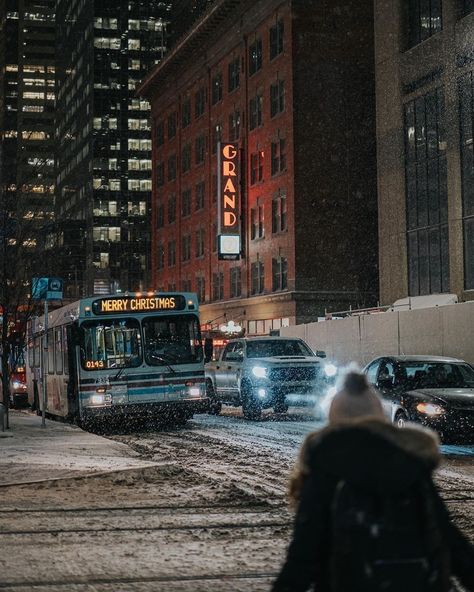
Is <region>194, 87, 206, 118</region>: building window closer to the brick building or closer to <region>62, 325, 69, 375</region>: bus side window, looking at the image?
the brick building

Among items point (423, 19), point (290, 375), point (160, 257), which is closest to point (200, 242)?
point (160, 257)

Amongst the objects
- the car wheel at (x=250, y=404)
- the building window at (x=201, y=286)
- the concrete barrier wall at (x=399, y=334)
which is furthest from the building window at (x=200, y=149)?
the car wheel at (x=250, y=404)

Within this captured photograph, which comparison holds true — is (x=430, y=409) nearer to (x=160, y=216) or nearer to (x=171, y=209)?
(x=171, y=209)

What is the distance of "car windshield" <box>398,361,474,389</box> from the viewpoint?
17406 mm

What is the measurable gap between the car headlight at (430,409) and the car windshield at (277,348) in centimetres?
1022

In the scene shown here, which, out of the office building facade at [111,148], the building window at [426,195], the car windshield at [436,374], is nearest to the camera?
the car windshield at [436,374]

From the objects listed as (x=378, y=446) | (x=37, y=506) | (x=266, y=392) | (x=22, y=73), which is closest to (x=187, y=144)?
(x=266, y=392)

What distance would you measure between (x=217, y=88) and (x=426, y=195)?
2746 cm

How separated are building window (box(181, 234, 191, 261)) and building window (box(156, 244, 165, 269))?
5.21m

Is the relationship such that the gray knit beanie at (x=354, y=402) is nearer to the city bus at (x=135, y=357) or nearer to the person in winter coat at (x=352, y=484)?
the person in winter coat at (x=352, y=484)

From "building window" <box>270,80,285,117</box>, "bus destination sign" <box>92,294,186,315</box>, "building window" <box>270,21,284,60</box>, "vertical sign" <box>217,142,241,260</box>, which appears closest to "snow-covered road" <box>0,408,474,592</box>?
"bus destination sign" <box>92,294,186,315</box>

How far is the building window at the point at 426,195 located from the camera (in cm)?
3956

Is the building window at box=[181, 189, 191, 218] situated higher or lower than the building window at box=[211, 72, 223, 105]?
lower

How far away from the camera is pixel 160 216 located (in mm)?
78750
